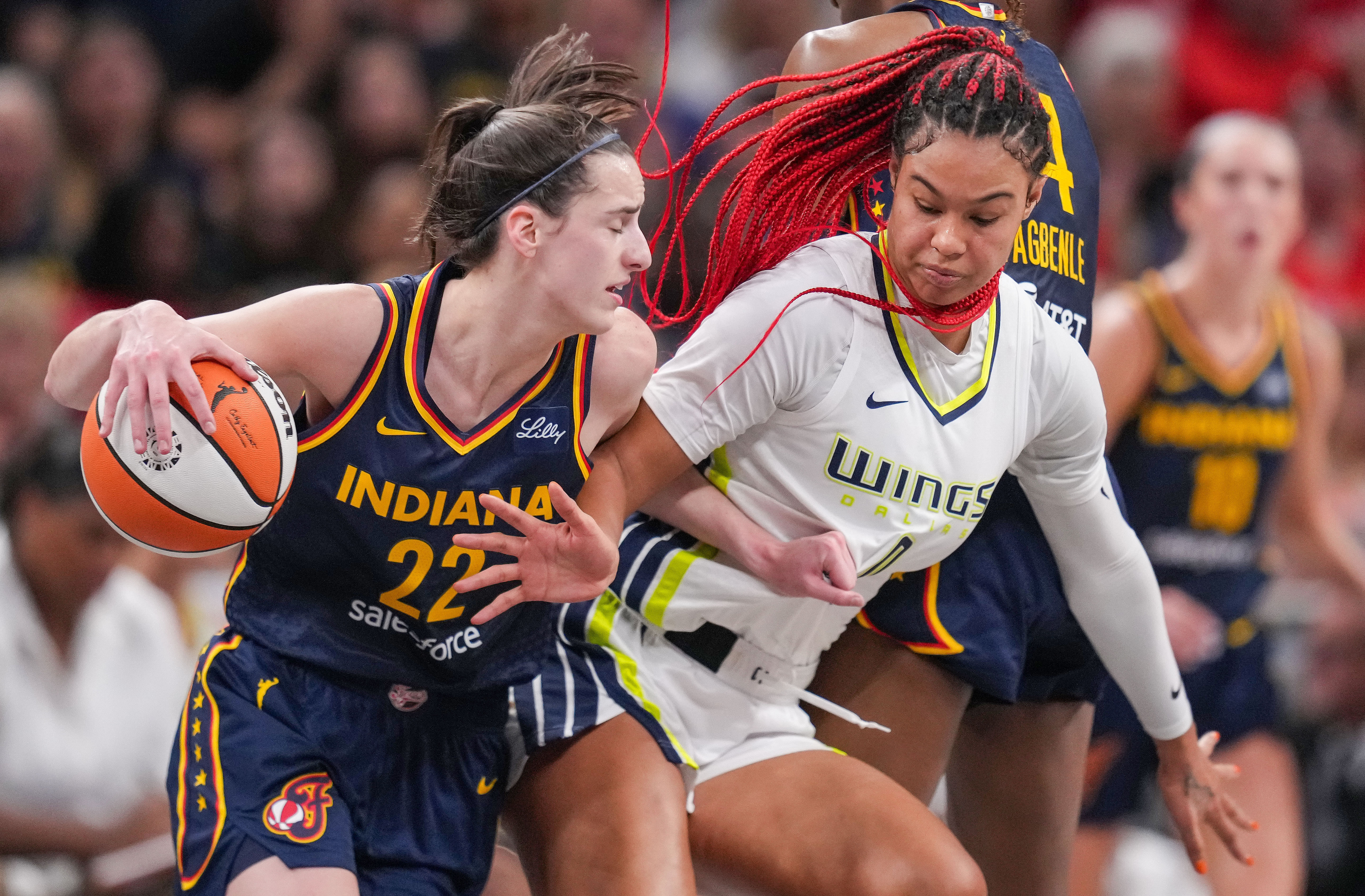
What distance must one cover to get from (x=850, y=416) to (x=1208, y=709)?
2.38 meters

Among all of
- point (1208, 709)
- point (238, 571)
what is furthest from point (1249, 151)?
point (238, 571)

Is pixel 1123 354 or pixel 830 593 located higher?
pixel 830 593

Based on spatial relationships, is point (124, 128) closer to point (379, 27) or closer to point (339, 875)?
point (379, 27)

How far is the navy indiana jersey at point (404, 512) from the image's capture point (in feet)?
8.02

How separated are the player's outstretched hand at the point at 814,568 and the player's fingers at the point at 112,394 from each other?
39.7 inches

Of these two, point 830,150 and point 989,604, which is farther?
point 989,604

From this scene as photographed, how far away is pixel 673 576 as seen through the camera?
8.94 feet

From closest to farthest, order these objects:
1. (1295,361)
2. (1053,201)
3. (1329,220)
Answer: (1053,201) < (1295,361) < (1329,220)

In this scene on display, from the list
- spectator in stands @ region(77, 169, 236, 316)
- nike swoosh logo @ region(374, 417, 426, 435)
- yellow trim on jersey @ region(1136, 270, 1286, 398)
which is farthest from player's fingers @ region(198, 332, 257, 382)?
spectator in stands @ region(77, 169, 236, 316)

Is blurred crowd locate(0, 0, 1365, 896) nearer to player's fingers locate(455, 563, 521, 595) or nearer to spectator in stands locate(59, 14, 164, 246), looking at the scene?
spectator in stands locate(59, 14, 164, 246)

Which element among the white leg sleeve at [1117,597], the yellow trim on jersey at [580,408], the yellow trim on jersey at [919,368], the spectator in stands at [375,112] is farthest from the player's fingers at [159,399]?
the spectator in stands at [375,112]

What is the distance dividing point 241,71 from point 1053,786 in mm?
5214

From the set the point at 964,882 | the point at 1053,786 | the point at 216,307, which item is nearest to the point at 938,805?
the point at 1053,786

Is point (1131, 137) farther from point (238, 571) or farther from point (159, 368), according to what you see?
point (159, 368)
